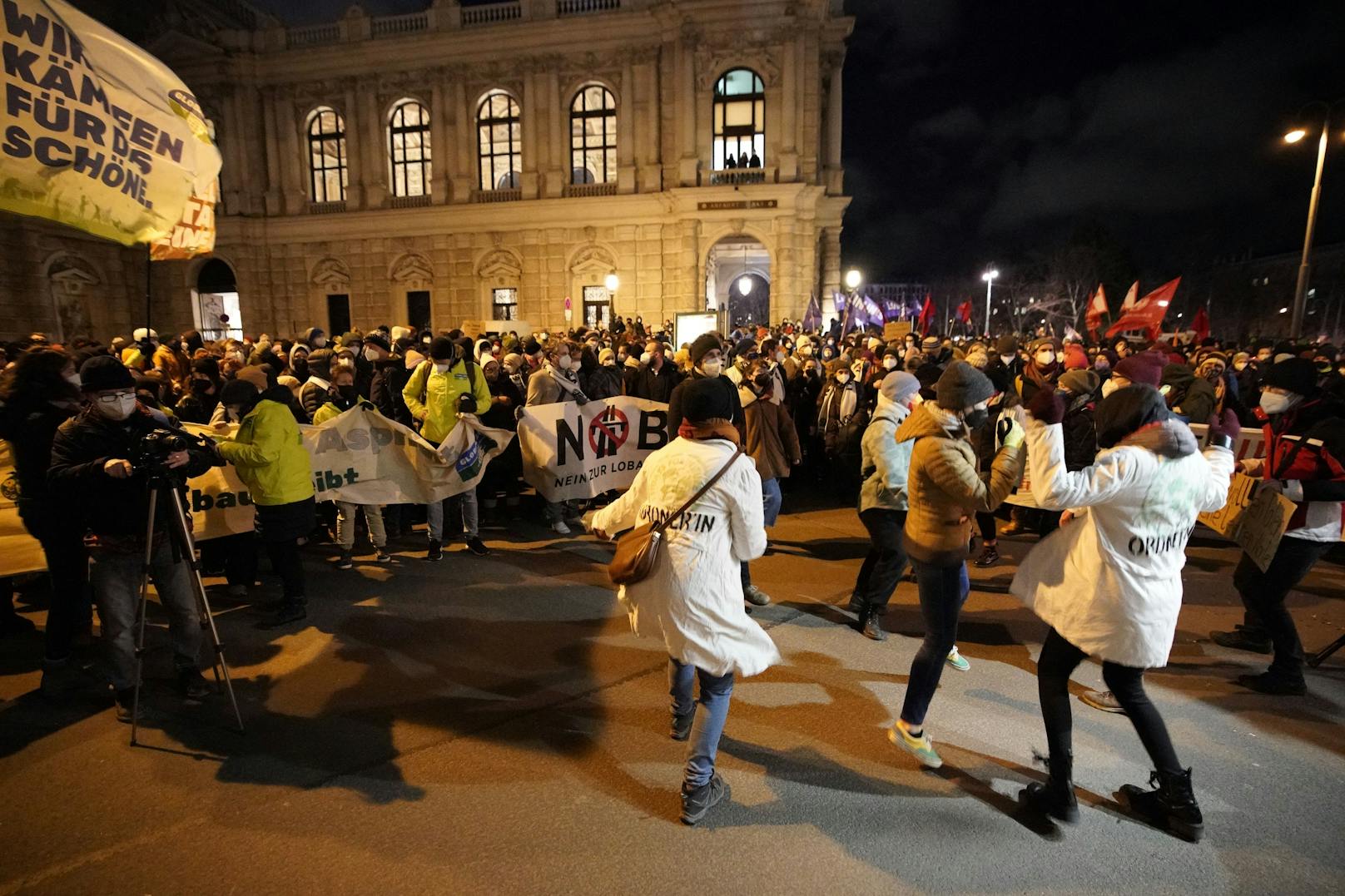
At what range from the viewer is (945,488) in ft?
11.4

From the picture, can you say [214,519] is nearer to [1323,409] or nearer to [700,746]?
[700,746]

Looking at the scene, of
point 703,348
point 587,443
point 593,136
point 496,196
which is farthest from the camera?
point 496,196

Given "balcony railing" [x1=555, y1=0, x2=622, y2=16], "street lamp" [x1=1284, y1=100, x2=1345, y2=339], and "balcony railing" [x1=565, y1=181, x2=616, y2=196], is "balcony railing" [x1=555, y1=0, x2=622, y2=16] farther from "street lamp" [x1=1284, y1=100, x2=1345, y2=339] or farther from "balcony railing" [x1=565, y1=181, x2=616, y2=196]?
"street lamp" [x1=1284, y1=100, x2=1345, y2=339]

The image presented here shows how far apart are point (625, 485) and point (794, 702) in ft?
15.3

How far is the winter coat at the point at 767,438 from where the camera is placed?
6473mm

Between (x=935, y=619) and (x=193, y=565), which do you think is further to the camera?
(x=193, y=565)

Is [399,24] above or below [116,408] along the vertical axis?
above

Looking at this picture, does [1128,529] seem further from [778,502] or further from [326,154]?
[326,154]

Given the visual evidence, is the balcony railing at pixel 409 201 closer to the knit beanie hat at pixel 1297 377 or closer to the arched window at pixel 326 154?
the arched window at pixel 326 154

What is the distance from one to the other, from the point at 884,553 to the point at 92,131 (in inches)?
231

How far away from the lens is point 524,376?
35.6 feet

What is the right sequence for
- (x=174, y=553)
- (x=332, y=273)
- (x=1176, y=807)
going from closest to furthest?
(x=1176, y=807)
(x=174, y=553)
(x=332, y=273)

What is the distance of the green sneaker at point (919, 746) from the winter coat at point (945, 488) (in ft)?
3.19

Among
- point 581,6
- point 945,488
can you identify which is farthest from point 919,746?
point 581,6
